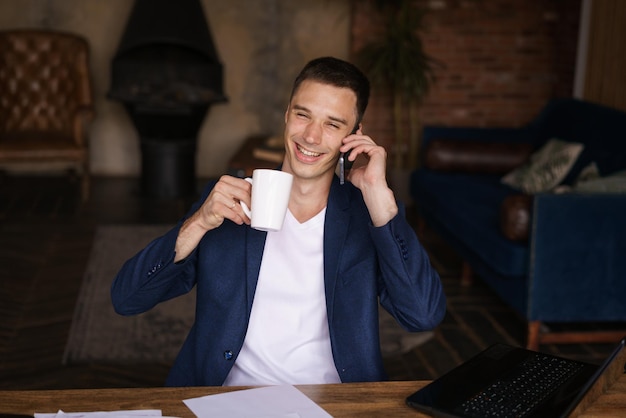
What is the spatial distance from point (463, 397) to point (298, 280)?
54 cm

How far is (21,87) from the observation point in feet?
20.6

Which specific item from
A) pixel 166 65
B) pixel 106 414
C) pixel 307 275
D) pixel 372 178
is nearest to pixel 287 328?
pixel 307 275

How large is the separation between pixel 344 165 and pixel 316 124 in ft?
0.37

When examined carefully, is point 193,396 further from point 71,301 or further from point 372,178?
point 71,301

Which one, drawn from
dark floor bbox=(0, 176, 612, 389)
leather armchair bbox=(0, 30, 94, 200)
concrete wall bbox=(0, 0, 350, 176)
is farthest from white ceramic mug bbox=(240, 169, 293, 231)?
concrete wall bbox=(0, 0, 350, 176)

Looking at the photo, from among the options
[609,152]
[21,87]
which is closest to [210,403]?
[609,152]

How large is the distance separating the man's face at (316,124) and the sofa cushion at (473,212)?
5.97 ft

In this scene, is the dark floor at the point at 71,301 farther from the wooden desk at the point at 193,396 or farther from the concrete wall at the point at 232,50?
the wooden desk at the point at 193,396

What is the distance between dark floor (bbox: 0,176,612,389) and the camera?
3.18m

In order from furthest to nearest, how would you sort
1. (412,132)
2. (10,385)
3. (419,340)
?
(412,132), (419,340), (10,385)

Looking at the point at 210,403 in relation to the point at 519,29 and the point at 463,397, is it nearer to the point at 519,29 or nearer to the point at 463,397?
the point at 463,397

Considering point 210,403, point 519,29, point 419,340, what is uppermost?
point 519,29

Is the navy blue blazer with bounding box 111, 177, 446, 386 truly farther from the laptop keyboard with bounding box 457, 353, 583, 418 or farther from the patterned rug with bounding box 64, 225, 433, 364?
the patterned rug with bounding box 64, 225, 433, 364

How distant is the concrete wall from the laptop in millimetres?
5474
